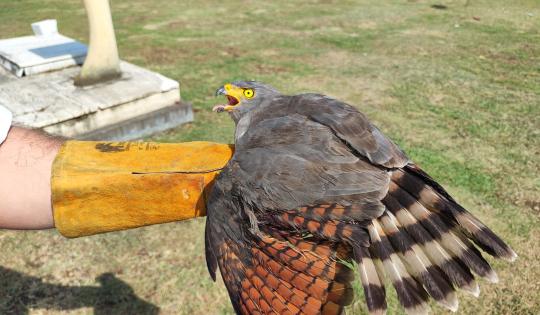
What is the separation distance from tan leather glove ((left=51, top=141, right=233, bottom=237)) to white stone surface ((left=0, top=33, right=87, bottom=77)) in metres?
8.13

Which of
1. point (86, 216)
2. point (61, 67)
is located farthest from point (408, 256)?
point (61, 67)

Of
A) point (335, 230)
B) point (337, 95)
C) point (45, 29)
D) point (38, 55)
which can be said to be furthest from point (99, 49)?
point (335, 230)

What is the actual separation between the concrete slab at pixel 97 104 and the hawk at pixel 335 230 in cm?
629

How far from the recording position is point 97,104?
28.1 feet

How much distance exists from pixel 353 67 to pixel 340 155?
10868mm

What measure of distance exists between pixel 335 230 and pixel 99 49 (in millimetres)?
8442

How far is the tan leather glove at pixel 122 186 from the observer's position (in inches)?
113

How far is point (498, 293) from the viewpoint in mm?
5465

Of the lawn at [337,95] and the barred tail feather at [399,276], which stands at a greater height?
the barred tail feather at [399,276]

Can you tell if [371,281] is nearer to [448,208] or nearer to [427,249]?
→ [427,249]

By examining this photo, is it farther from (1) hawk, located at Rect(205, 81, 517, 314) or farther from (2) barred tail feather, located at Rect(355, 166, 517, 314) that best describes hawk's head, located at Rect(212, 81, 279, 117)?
(2) barred tail feather, located at Rect(355, 166, 517, 314)

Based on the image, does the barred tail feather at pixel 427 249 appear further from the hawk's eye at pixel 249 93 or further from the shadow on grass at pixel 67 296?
the shadow on grass at pixel 67 296

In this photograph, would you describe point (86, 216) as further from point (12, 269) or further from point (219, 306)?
point (12, 269)

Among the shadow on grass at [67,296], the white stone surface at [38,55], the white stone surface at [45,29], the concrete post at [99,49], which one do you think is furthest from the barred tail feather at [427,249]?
the white stone surface at [45,29]
